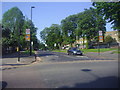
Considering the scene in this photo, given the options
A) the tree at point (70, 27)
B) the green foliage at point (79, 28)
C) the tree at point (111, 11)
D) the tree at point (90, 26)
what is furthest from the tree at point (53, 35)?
the tree at point (111, 11)

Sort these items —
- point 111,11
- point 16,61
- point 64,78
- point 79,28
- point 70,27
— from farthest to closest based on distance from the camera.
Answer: point 70,27
point 79,28
point 111,11
point 16,61
point 64,78

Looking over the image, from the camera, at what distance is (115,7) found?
20.3 m

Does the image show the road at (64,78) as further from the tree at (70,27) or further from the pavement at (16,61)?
the tree at (70,27)

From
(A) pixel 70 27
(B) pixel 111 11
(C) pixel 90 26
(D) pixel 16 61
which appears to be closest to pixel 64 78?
(D) pixel 16 61

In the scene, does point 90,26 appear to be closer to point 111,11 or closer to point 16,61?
point 111,11

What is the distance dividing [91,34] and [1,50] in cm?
3758

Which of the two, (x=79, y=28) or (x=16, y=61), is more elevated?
(x=79, y=28)

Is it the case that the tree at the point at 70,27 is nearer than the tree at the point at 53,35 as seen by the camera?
Yes

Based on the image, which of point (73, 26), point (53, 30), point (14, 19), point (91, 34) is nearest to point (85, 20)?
point (91, 34)

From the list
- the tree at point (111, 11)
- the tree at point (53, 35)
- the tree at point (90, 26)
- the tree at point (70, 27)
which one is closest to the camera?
the tree at point (111, 11)

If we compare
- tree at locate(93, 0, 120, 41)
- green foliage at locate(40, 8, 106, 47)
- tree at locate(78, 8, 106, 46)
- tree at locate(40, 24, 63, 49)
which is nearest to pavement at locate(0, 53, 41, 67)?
tree at locate(93, 0, 120, 41)

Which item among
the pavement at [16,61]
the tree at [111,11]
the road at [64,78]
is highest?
the tree at [111,11]

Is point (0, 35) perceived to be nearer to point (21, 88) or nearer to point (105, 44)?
point (21, 88)

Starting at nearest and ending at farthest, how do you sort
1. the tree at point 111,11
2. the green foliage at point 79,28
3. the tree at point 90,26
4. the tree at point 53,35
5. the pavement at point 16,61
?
the pavement at point 16,61
the tree at point 111,11
the tree at point 90,26
the green foliage at point 79,28
the tree at point 53,35
